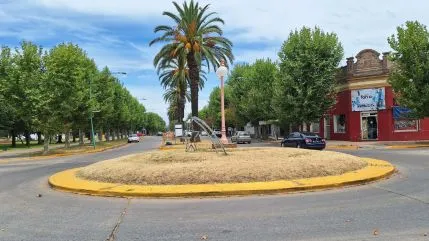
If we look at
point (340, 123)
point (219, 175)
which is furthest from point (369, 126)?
point (219, 175)

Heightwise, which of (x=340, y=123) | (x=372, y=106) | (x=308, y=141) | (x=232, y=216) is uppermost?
(x=372, y=106)

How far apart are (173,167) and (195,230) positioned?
22.3 ft

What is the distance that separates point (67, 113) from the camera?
43000 millimetres

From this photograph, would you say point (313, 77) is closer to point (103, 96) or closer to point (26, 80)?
point (26, 80)

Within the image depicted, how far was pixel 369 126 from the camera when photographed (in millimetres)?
45906

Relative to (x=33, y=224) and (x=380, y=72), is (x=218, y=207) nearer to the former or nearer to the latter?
(x=33, y=224)

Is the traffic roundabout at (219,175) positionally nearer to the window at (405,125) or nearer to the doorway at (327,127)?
the window at (405,125)

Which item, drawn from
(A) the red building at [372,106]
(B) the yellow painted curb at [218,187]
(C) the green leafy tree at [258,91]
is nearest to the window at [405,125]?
(A) the red building at [372,106]

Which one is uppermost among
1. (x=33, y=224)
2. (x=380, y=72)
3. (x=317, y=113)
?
(x=380, y=72)

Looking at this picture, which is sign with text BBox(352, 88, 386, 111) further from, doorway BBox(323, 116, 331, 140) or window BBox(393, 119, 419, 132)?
doorway BBox(323, 116, 331, 140)

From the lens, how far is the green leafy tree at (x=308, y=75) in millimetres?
43938

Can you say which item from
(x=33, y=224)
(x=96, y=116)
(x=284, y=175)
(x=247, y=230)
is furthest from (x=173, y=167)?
(x=96, y=116)

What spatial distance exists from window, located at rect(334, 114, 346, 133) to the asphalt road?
1402 inches

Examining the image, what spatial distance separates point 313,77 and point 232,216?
35639mm
